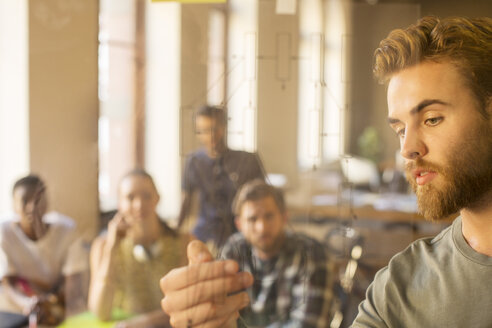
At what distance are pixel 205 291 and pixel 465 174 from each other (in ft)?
1.07

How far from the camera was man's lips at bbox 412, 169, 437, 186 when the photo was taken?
51cm

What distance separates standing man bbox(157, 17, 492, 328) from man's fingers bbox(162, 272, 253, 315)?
162mm

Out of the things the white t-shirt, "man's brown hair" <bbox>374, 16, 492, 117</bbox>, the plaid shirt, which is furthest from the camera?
the white t-shirt

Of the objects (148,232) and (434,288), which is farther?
(148,232)

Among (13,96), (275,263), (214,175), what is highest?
(13,96)

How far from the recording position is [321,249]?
607mm

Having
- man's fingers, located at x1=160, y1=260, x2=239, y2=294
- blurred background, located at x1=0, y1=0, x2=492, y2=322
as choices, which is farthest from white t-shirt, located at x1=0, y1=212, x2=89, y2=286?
man's fingers, located at x1=160, y1=260, x2=239, y2=294

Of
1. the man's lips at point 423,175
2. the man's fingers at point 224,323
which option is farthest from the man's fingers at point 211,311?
the man's lips at point 423,175

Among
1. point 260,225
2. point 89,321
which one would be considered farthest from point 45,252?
point 260,225

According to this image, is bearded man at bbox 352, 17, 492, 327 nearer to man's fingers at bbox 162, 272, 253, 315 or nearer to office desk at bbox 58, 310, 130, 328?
man's fingers at bbox 162, 272, 253, 315

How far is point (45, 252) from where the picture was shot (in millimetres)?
746

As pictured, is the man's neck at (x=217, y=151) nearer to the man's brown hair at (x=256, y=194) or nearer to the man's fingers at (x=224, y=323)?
the man's brown hair at (x=256, y=194)

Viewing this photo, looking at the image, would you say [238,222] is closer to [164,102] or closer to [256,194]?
[256,194]

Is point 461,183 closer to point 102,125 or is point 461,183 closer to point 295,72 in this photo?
point 295,72
